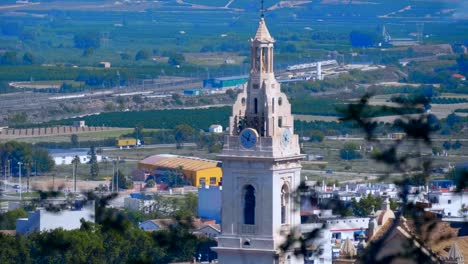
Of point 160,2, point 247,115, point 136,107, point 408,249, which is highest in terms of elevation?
point 160,2

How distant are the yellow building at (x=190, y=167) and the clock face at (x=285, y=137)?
28.0 meters

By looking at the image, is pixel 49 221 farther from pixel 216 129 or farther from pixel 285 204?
pixel 216 129

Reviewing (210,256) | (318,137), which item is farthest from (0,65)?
(210,256)

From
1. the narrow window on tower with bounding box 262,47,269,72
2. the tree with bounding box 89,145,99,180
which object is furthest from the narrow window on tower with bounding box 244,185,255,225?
the tree with bounding box 89,145,99,180

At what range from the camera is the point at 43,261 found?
95.5 ft

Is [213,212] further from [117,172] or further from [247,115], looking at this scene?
[247,115]

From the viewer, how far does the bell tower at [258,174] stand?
82.7 ft

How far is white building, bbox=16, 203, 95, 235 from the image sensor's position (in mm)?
35656

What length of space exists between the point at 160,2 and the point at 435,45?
6532 cm

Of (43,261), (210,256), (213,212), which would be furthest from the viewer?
(213,212)

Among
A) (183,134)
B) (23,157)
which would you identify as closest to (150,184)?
(23,157)

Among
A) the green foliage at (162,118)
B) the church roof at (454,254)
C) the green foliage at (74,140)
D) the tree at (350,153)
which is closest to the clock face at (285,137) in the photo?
the church roof at (454,254)

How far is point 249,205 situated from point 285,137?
82cm

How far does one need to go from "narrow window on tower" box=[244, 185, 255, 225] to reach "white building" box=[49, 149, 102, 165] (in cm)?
3791
